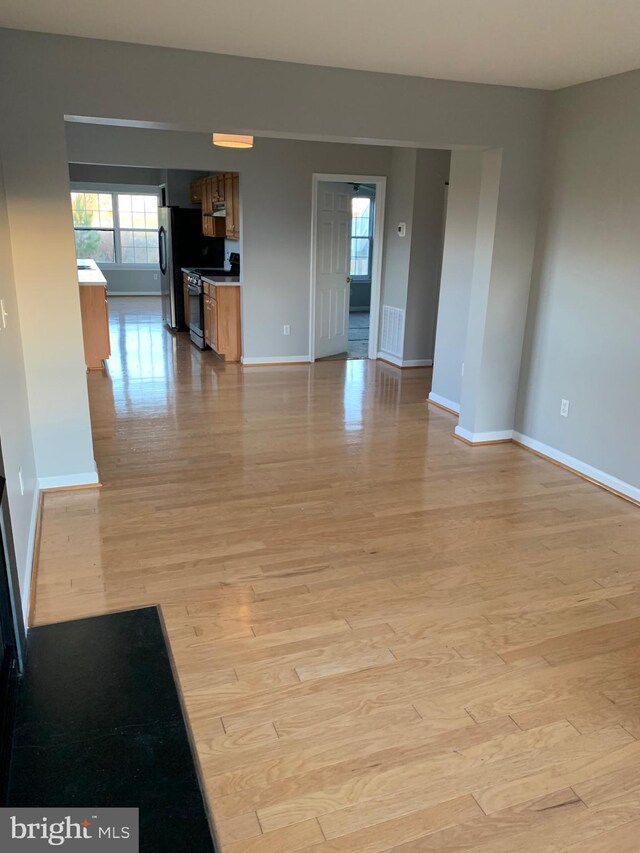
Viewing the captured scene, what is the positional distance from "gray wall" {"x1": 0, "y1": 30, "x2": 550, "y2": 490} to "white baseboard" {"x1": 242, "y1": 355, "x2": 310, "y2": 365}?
347 centimetres

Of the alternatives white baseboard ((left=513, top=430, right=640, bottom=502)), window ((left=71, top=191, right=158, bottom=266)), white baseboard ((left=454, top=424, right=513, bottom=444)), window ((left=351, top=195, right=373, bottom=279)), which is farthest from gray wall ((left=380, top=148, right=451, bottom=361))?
window ((left=71, top=191, right=158, bottom=266))

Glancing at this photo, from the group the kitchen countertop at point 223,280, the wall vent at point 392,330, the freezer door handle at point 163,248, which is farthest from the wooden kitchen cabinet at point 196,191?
the wall vent at point 392,330

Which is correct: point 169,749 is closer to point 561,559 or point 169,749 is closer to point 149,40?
point 561,559

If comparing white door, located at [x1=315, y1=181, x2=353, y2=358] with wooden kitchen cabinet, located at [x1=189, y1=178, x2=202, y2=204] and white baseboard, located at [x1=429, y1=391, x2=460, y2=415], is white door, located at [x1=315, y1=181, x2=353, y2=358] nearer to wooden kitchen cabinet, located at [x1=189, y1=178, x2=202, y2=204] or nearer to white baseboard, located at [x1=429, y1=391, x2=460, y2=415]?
white baseboard, located at [x1=429, y1=391, x2=460, y2=415]

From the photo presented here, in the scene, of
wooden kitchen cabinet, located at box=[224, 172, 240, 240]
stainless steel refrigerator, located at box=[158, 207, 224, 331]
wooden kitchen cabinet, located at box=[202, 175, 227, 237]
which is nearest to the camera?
wooden kitchen cabinet, located at box=[224, 172, 240, 240]

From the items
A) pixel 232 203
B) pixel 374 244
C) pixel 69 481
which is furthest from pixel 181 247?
pixel 69 481

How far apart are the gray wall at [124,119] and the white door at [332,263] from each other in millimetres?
3191

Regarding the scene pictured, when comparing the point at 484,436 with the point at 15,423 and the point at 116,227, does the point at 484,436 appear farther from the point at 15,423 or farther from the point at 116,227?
the point at 116,227

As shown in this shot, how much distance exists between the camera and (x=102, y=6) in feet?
8.75

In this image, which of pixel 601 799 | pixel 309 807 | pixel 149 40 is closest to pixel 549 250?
pixel 149 40

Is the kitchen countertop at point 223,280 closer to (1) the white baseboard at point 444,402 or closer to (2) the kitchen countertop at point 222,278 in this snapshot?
(2) the kitchen countertop at point 222,278

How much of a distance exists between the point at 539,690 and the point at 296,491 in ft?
6.24

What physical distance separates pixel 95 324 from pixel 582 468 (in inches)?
200

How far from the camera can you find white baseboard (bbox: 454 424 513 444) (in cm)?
468
